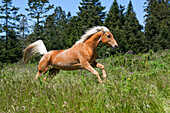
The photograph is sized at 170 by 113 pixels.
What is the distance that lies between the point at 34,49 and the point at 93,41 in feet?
7.61

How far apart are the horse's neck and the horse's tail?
1687 millimetres

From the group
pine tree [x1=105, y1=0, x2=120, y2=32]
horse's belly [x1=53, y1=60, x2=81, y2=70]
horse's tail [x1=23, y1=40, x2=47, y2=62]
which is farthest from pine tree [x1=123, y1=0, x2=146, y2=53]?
horse's belly [x1=53, y1=60, x2=81, y2=70]

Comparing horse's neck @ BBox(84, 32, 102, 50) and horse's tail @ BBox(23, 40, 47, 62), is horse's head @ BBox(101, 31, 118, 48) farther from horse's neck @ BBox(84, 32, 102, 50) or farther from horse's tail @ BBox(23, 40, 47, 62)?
horse's tail @ BBox(23, 40, 47, 62)

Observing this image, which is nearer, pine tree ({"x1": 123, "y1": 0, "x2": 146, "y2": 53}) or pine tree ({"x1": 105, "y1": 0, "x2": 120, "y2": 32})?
pine tree ({"x1": 123, "y1": 0, "x2": 146, "y2": 53})

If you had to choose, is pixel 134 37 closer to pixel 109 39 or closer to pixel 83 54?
pixel 109 39

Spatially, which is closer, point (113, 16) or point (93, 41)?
point (93, 41)

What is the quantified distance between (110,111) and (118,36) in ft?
74.2

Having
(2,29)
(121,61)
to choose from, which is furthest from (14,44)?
(121,61)

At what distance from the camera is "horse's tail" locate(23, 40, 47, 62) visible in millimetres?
Answer: 6305

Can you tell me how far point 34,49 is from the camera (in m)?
6.48

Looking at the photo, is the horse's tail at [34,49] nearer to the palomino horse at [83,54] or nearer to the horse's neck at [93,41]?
the palomino horse at [83,54]

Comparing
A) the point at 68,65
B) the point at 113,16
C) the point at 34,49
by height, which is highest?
the point at 113,16

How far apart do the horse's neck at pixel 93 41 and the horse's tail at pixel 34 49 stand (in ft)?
5.54

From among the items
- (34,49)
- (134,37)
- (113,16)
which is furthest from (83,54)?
(113,16)
